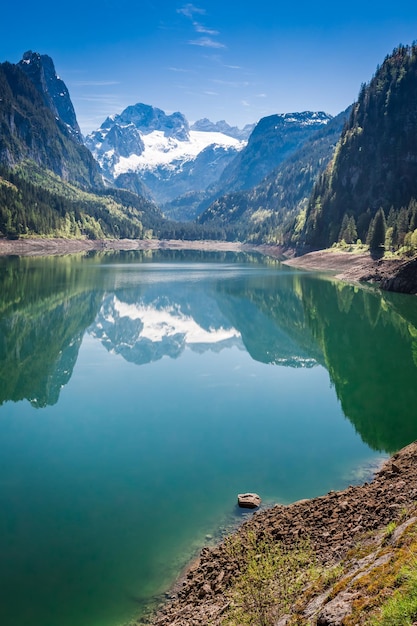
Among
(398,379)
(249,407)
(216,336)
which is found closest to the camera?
(249,407)

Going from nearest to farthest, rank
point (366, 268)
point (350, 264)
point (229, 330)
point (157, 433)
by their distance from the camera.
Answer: point (157, 433) → point (229, 330) → point (366, 268) → point (350, 264)

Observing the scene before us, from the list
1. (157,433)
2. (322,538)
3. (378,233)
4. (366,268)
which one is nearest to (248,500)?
(322,538)

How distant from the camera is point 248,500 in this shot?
20578 mm

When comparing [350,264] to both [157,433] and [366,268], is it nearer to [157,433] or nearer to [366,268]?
[366,268]

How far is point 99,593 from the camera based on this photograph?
50.5ft

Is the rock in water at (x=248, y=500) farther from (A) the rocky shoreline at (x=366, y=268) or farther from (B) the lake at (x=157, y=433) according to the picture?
(A) the rocky shoreline at (x=366, y=268)

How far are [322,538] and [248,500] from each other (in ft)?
15.4

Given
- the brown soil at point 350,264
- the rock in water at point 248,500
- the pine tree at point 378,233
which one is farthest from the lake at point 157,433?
the pine tree at point 378,233

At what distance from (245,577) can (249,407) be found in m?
20.2

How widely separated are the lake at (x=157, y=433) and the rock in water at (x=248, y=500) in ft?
1.48

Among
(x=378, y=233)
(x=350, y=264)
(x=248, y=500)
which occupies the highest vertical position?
(x=378, y=233)

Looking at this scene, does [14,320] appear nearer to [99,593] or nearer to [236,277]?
[99,593]

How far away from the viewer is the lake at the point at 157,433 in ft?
55.3

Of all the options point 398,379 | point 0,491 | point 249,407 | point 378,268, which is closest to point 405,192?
point 378,268
